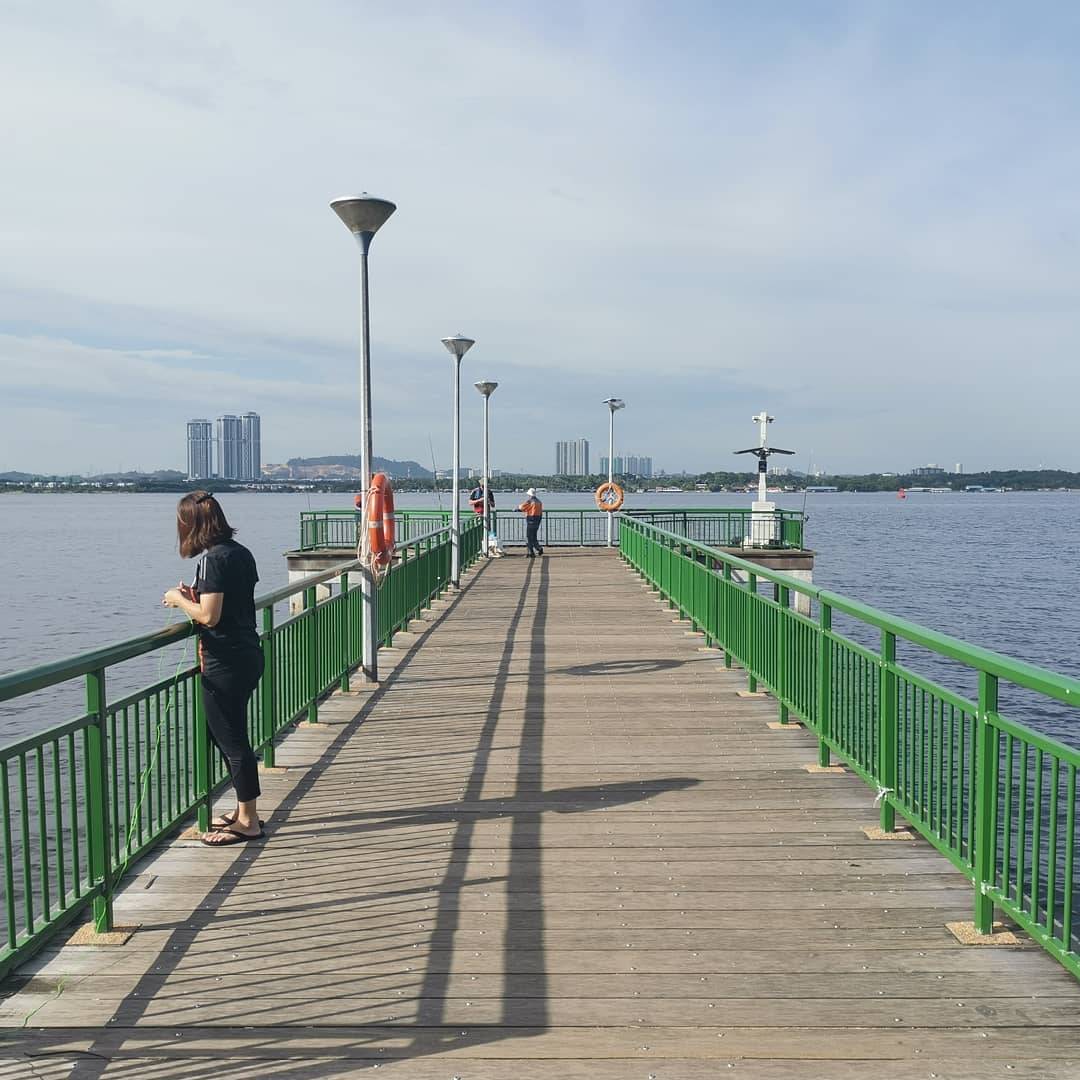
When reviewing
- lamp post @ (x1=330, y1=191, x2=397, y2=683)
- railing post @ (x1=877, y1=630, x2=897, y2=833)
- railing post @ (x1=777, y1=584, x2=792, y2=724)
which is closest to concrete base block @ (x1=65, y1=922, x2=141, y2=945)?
railing post @ (x1=877, y1=630, x2=897, y2=833)

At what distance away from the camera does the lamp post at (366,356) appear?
10828 millimetres

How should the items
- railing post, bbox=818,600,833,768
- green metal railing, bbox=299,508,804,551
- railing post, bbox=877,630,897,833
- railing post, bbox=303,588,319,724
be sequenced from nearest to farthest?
railing post, bbox=877,630,897,833 → railing post, bbox=818,600,833,768 → railing post, bbox=303,588,319,724 → green metal railing, bbox=299,508,804,551

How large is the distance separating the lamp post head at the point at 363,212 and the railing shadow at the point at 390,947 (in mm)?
Answer: 5413

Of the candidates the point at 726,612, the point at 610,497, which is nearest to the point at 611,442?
the point at 610,497

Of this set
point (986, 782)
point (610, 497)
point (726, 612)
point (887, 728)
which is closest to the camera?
point (986, 782)

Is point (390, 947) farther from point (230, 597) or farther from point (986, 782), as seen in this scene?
point (986, 782)

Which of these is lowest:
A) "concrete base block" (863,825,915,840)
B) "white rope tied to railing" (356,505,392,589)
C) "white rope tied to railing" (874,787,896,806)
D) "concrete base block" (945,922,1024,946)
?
"concrete base block" (863,825,915,840)

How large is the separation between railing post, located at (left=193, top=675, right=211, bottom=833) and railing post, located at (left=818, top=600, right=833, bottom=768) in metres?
3.72

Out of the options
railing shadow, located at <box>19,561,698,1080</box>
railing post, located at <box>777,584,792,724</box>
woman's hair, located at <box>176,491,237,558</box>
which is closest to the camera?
railing shadow, located at <box>19,561,698,1080</box>

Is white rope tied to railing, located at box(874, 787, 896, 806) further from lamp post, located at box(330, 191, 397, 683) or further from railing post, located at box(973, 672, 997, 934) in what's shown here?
lamp post, located at box(330, 191, 397, 683)

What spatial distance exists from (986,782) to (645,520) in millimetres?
27270

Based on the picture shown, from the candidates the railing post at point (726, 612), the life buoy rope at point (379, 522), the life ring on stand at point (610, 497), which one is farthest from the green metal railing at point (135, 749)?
the life ring on stand at point (610, 497)

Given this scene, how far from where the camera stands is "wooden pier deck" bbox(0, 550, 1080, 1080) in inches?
147

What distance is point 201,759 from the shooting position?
597cm
